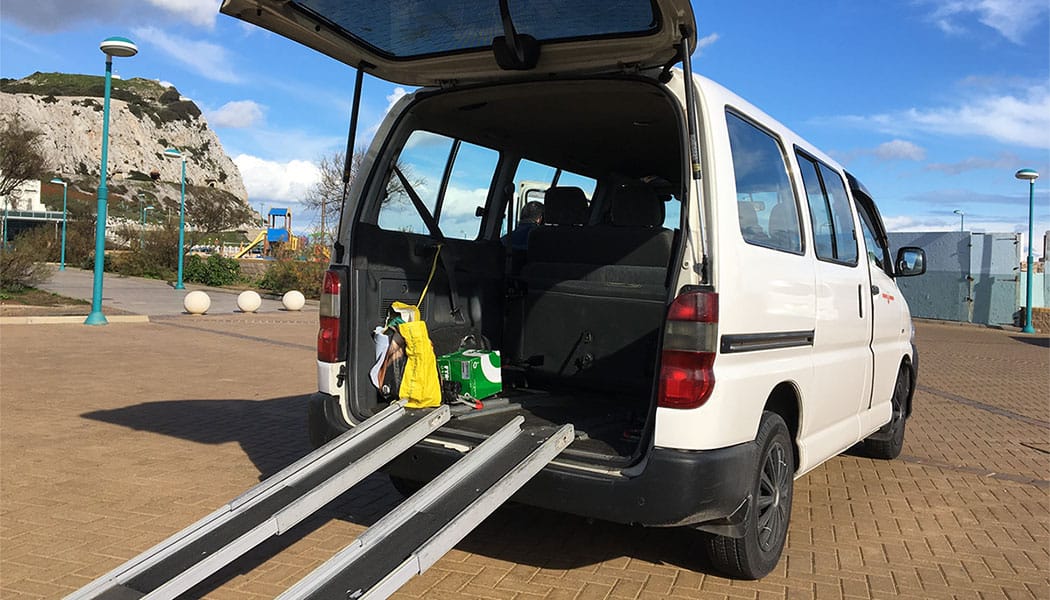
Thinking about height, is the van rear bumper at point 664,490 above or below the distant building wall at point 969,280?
below

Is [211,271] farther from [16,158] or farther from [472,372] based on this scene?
[472,372]

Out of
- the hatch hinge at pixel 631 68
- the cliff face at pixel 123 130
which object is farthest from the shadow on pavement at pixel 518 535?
the cliff face at pixel 123 130

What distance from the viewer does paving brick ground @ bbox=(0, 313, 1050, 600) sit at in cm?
415

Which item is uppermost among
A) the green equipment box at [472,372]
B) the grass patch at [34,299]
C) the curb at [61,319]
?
the green equipment box at [472,372]

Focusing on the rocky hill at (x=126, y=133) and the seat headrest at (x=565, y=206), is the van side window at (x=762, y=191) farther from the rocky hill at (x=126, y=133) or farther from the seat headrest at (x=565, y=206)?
the rocky hill at (x=126, y=133)

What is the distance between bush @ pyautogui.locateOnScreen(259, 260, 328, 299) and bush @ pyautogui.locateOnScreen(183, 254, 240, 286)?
5.70 meters

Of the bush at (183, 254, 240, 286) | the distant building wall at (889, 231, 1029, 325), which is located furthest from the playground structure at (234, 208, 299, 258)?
the distant building wall at (889, 231, 1029, 325)

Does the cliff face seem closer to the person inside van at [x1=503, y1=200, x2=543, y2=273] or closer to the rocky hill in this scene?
the rocky hill

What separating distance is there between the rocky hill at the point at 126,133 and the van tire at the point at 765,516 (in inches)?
3858

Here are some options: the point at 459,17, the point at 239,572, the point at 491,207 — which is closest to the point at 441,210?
the point at 491,207

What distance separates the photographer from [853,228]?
5672 millimetres

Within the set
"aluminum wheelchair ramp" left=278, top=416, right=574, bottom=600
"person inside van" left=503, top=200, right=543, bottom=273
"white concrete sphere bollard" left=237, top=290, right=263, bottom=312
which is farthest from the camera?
"white concrete sphere bollard" left=237, top=290, right=263, bottom=312

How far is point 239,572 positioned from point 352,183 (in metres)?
2.07

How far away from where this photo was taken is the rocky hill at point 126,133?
109m
